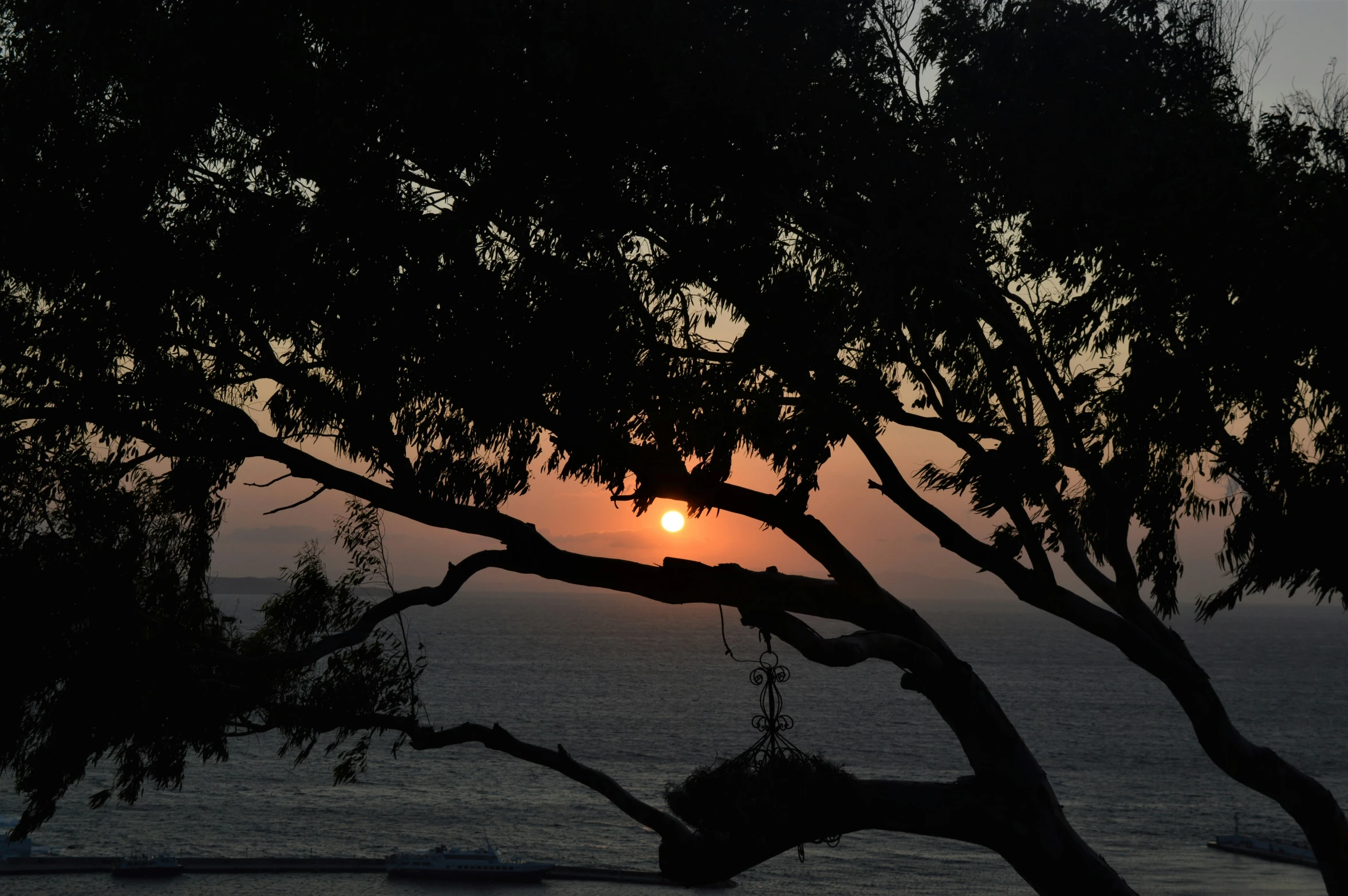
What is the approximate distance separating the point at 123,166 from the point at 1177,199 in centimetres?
730

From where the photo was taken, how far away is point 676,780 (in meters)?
62.5

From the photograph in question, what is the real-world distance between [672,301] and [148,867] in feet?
152

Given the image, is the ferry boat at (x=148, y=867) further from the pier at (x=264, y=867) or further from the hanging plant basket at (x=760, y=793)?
the hanging plant basket at (x=760, y=793)

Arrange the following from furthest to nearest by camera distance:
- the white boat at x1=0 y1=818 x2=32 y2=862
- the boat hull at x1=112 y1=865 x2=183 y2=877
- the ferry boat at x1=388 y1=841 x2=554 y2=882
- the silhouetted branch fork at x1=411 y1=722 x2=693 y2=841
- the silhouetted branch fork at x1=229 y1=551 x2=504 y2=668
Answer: the white boat at x1=0 y1=818 x2=32 y2=862 < the ferry boat at x1=388 y1=841 x2=554 y2=882 < the boat hull at x1=112 y1=865 x2=183 y2=877 < the silhouetted branch fork at x1=411 y1=722 x2=693 y2=841 < the silhouetted branch fork at x1=229 y1=551 x2=504 y2=668

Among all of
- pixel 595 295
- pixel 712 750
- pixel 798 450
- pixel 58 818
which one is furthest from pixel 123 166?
pixel 712 750

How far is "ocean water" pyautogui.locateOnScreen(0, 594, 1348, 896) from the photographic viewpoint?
153 ft

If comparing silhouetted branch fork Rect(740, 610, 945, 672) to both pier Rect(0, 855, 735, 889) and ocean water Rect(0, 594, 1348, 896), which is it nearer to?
ocean water Rect(0, 594, 1348, 896)

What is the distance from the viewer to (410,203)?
7344mm

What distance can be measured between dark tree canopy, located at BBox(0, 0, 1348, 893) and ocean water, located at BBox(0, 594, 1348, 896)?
27.5m

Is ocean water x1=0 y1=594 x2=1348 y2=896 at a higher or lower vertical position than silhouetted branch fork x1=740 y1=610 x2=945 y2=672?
lower

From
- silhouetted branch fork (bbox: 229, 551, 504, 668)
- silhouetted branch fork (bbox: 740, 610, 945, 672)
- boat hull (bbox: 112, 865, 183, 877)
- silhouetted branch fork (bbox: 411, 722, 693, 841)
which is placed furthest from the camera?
boat hull (bbox: 112, 865, 183, 877)

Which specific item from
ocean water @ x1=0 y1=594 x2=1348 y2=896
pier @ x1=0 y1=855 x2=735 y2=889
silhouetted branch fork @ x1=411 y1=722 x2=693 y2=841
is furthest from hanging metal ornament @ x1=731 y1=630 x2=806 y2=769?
pier @ x1=0 y1=855 x2=735 y2=889

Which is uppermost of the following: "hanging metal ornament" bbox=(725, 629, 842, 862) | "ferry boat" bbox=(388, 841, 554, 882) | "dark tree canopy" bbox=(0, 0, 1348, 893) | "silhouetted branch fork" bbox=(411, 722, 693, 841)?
"dark tree canopy" bbox=(0, 0, 1348, 893)

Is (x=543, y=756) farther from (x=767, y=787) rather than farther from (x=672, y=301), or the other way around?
(x=672, y=301)
